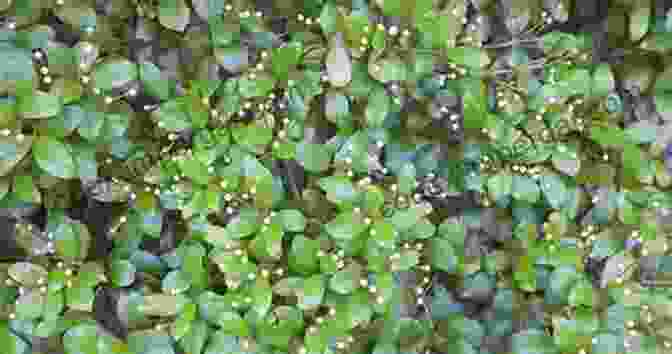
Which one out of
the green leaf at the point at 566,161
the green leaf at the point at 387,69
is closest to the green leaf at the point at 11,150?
the green leaf at the point at 387,69

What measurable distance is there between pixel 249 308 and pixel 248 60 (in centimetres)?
46

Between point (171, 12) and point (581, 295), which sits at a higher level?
point (171, 12)

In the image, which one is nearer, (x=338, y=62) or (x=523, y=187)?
(x=338, y=62)

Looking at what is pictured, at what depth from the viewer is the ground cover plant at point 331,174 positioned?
1140 millimetres

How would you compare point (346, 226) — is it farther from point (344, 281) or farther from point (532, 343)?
point (532, 343)

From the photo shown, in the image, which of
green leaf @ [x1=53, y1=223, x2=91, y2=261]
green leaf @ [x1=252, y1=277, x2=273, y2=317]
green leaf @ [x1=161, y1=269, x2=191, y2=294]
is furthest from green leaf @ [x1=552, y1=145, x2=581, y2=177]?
green leaf @ [x1=53, y1=223, x2=91, y2=261]

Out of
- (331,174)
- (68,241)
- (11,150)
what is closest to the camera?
(11,150)

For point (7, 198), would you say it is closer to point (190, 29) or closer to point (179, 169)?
point (179, 169)

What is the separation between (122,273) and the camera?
119 cm

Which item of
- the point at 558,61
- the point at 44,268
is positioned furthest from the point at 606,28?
the point at 44,268

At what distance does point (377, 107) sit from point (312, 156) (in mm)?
148

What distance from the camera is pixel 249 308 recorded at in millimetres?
1220

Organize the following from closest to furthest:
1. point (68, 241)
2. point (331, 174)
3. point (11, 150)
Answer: point (11, 150) → point (68, 241) → point (331, 174)

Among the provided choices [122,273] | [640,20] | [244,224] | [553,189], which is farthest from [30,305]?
[640,20]
